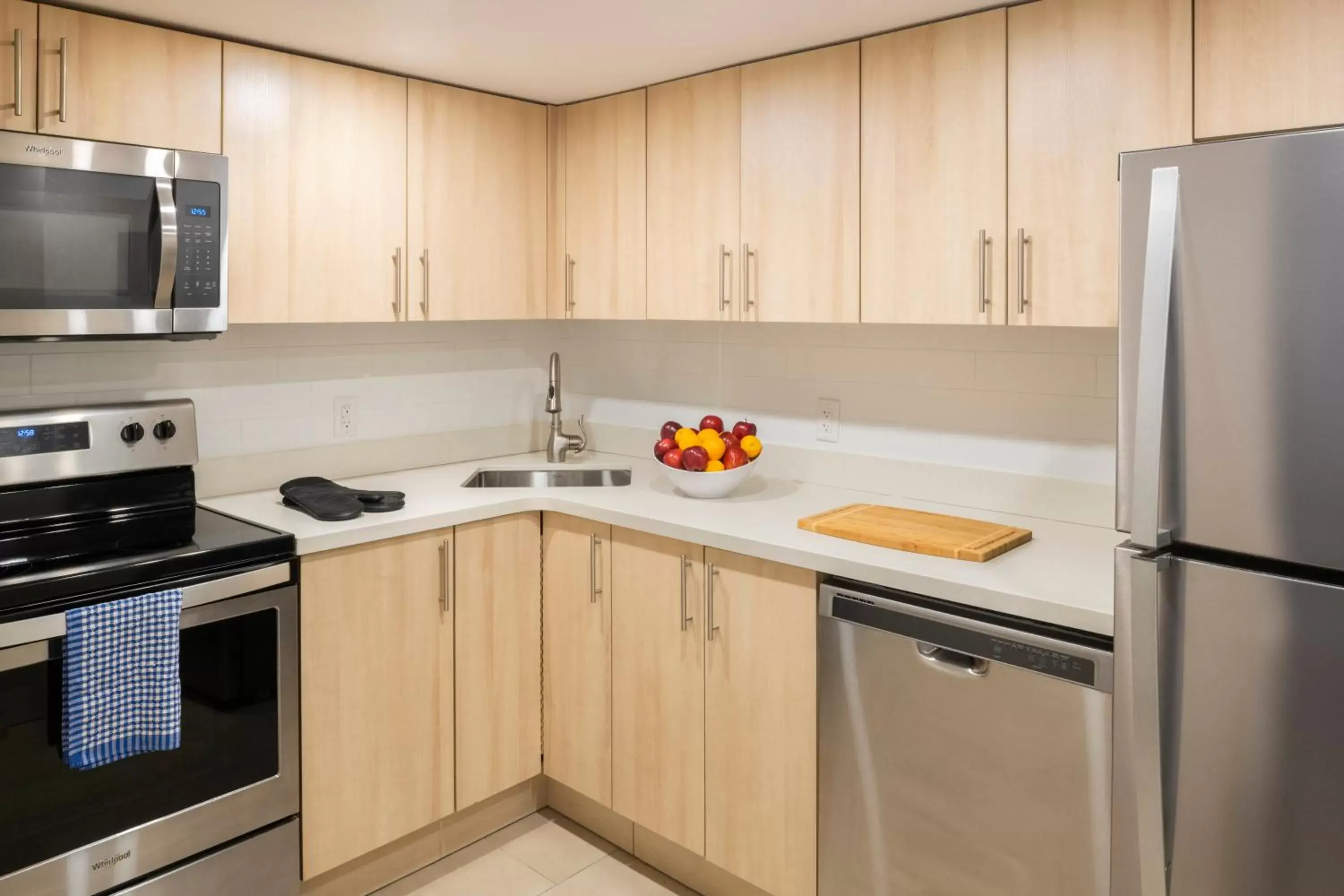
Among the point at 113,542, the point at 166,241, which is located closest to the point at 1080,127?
the point at 166,241

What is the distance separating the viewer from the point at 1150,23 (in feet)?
6.08

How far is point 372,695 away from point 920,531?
1.36m

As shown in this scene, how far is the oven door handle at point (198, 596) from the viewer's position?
5.81 feet

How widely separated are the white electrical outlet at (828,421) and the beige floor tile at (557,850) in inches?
51.0

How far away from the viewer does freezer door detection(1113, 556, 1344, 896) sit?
1203 mm

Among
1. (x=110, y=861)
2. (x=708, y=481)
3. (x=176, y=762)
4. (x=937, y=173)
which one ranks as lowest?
(x=110, y=861)

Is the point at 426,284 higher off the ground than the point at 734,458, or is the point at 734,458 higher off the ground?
the point at 426,284

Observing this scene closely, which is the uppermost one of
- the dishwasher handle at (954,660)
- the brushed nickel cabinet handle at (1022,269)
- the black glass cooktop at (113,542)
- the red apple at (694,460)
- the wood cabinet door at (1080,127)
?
the wood cabinet door at (1080,127)

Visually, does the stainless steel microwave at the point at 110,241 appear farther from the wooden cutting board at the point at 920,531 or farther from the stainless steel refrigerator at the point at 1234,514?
the stainless steel refrigerator at the point at 1234,514

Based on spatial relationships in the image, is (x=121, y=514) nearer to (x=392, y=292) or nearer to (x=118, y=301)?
(x=118, y=301)

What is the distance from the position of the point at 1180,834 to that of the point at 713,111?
6.58 feet

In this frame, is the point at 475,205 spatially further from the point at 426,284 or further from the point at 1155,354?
the point at 1155,354

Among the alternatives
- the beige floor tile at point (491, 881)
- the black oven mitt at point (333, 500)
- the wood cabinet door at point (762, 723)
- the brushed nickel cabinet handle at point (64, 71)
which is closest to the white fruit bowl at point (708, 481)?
the wood cabinet door at point (762, 723)

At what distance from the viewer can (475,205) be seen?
112 inches
